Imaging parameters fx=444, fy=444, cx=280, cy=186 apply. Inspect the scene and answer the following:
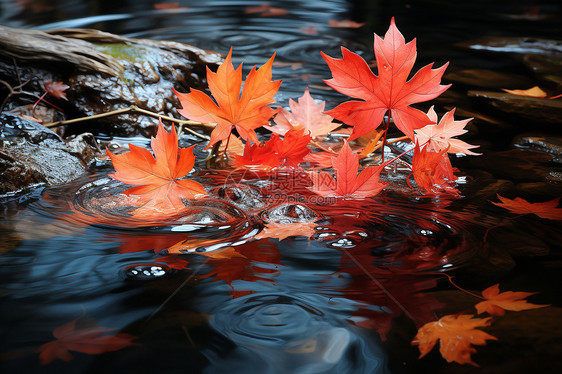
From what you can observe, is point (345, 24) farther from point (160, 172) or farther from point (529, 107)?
point (160, 172)

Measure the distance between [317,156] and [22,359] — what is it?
0.97m

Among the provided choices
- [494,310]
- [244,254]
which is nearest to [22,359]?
[244,254]

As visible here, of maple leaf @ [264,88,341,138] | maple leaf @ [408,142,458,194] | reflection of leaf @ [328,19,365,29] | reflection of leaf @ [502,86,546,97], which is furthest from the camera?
reflection of leaf @ [328,19,365,29]

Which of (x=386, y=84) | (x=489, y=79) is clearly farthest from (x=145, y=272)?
(x=489, y=79)

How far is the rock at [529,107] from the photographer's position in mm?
2195

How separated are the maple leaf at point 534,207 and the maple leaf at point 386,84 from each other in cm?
40

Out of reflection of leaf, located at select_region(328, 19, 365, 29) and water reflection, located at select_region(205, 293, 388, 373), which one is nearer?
water reflection, located at select_region(205, 293, 388, 373)

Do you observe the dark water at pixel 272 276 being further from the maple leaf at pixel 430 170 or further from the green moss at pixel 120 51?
the green moss at pixel 120 51

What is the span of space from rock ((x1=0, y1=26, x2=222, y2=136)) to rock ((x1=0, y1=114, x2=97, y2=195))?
348mm

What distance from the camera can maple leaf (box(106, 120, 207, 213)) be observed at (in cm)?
115

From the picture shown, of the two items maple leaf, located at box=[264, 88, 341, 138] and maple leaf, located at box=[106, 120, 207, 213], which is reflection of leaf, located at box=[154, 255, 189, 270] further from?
maple leaf, located at box=[264, 88, 341, 138]

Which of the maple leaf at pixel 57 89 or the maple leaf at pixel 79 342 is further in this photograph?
the maple leaf at pixel 57 89

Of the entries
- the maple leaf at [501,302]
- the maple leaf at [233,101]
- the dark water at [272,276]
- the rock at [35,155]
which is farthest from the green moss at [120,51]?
the maple leaf at [501,302]

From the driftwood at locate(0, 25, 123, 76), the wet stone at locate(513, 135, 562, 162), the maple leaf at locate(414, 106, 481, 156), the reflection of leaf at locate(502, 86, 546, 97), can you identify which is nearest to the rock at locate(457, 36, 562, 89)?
the reflection of leaf at locate(502, 86, 546, 97)
